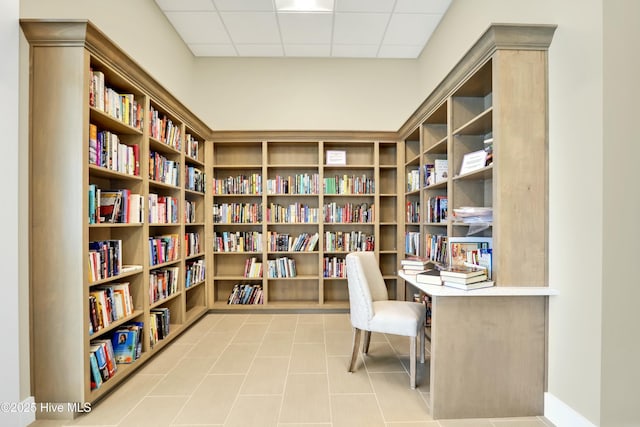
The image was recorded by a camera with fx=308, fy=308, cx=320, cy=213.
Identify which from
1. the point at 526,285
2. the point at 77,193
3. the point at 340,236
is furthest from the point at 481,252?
the point at 77,193

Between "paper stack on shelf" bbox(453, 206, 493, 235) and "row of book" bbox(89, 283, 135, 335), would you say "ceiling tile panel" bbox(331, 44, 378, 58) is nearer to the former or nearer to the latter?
"paper stack on shelf" bbox(453, 206, 493, 235)

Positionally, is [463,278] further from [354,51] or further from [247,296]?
[354,51]

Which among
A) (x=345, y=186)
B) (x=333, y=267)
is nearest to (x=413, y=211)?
(x=345, y=186)

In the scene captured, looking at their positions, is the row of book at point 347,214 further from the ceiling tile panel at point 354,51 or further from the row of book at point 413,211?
the ceiling tile panel at point 354,51

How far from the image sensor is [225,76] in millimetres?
4215

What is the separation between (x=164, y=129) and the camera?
298cm

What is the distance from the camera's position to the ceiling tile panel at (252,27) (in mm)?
3359

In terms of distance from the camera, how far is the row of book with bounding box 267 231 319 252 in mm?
4004

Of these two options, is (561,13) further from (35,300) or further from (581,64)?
(35,300)

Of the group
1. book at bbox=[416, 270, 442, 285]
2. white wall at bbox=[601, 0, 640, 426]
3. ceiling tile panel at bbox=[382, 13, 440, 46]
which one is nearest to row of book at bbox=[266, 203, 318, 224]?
book at bbox=[416, 270, 442, 285]

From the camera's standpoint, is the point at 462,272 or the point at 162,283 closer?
the point at 462,272

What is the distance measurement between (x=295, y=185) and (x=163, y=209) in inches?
64.6

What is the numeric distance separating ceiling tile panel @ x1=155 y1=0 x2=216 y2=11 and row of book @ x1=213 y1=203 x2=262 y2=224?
2.19 m

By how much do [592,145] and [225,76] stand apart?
4063 millimetres
